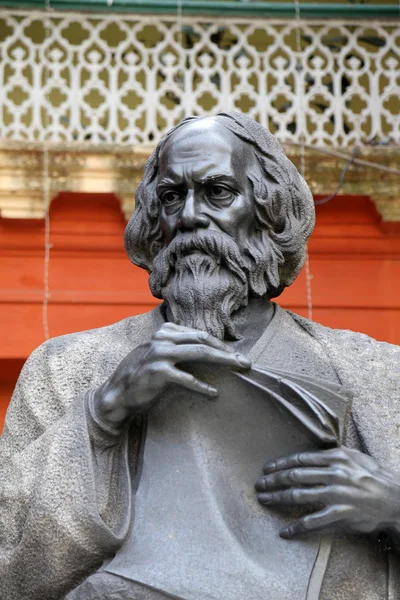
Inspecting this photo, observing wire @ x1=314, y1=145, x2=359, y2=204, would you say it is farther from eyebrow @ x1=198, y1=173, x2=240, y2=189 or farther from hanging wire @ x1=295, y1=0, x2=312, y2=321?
eyebrow @ x1=198, y1=173, x2=240, y2=189

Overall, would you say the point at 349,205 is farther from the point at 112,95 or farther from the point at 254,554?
the point at 254,554

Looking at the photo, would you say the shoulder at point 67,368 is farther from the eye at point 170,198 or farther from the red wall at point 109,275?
the red wall at point 109,275

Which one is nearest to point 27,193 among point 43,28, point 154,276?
point 43,28

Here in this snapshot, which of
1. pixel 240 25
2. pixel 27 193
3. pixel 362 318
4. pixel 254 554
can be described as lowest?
pixel 362 318

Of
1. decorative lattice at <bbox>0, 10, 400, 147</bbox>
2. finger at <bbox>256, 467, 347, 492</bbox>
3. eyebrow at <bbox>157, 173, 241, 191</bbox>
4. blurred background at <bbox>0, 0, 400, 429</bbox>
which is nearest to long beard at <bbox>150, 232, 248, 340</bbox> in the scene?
eyebrow at <bbox>157, 173, 241, 191</bbox>

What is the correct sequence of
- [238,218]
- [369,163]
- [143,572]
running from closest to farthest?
[143,572], [238,218], [369,163]

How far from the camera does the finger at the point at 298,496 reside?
8.47 ft

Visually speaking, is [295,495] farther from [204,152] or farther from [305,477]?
[204,152]

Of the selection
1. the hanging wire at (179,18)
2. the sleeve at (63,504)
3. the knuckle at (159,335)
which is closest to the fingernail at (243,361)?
the knuckle at (159,335)

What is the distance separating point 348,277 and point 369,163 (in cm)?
58

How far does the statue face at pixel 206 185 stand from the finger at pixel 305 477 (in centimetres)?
48

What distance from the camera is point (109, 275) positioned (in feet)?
24.5

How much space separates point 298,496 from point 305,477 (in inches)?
1.3

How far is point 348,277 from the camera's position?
7578 mm
